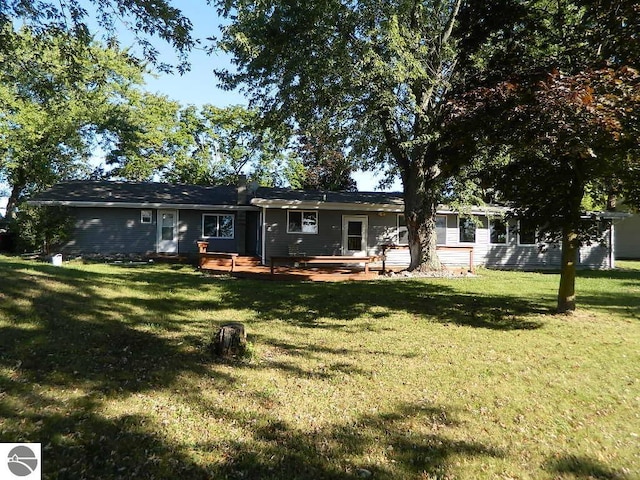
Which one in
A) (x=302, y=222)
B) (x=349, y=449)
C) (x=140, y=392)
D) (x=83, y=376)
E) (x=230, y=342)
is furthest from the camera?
(x=302, y=222)

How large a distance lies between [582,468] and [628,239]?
31671 mm

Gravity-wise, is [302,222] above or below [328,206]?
below

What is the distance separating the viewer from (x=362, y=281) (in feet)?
44.7

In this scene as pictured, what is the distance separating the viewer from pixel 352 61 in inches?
424

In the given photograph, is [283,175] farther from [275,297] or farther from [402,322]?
[402,322]

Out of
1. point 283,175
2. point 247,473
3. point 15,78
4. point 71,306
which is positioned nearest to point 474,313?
point 247,473

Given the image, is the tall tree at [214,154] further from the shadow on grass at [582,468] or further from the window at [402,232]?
the shadow on grass at [582,468]

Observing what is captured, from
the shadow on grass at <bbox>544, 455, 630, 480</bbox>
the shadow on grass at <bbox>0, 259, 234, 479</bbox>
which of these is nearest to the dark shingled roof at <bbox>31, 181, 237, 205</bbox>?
the shadow on grass at <bbox>0, 259, 234, 479</bbox>

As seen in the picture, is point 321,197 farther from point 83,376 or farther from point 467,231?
point 83,376

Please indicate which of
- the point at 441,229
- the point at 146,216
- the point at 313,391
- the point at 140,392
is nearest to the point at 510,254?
the point at 441,229

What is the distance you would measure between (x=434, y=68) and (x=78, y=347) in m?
12.2

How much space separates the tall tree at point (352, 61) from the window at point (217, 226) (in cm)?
730

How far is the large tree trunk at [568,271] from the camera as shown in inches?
328

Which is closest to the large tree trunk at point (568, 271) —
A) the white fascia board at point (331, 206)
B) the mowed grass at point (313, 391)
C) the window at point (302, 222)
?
the mowed grass at point (313, 391)
